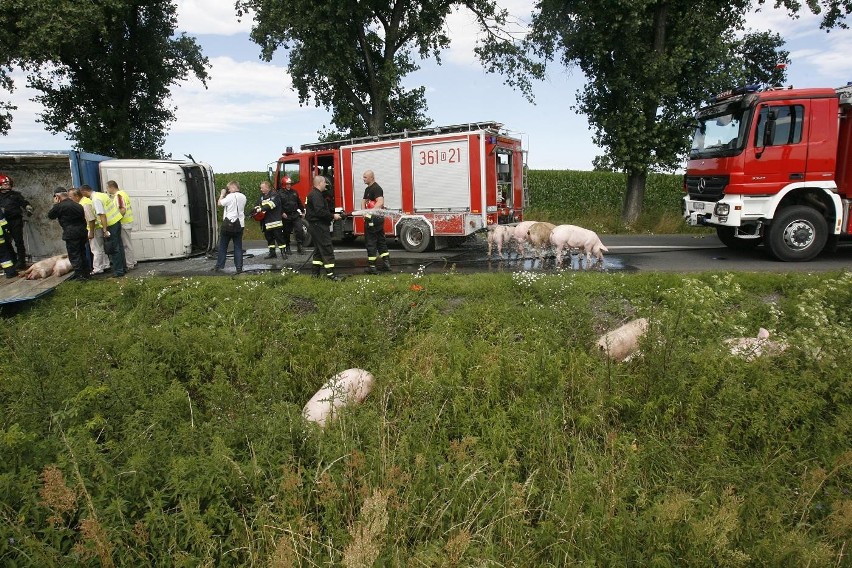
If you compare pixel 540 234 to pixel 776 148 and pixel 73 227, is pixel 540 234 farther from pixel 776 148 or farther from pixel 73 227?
→ pixel 73 227

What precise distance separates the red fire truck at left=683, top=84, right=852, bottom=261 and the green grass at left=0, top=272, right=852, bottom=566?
10.2 feet

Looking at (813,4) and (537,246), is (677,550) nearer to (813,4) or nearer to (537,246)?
(537,246)

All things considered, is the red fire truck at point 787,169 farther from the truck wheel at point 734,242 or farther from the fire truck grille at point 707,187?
the truck wheel at point 734,242

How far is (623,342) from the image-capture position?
6.17 metres

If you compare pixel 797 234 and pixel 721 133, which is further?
pixel 721 133

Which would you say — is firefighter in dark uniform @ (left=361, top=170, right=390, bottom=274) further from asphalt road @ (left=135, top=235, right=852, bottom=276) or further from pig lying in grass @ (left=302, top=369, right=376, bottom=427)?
pig lying in grass @ (left=302, top=369, right=376, bottom=427)

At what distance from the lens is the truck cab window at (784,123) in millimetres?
9891

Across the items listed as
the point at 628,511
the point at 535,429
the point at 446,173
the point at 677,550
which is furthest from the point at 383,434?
the point at 446,173

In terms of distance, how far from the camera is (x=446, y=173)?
13.2 metres

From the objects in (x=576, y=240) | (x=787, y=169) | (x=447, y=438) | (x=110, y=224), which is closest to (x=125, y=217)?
(x=110, y=224)

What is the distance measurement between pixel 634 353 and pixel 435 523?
10.3 ft

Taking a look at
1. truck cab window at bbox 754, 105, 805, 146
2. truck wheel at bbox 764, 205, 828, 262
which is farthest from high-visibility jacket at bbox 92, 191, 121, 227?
truck wheel at bbox 764, 205, 828, 262

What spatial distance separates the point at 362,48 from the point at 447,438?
17.6m

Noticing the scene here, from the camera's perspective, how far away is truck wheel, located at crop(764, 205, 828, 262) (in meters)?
10.1
